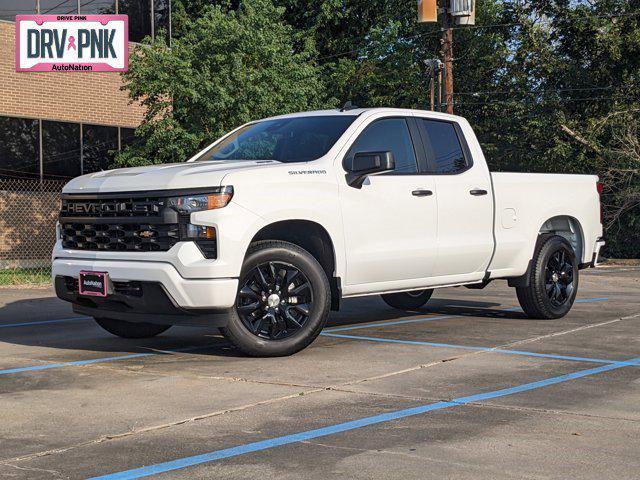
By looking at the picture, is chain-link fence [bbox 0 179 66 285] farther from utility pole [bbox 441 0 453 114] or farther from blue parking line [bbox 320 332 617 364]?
blue parking line [bbox 320 332 617 364]

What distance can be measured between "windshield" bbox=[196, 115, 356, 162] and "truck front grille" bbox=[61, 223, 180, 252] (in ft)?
4.97

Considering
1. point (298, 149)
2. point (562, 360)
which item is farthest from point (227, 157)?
point (562, 360)

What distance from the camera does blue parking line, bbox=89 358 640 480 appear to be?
4.72 metres

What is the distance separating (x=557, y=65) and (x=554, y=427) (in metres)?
33.2

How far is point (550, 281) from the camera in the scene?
35.9ft

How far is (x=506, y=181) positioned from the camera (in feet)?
33.7

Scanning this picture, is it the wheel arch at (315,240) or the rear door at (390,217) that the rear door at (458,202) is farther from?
the wheel arch at (315,240)

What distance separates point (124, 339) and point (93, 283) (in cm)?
154

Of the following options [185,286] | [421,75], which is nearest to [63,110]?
[185,286]

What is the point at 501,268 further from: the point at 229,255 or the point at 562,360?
the point at 229,255

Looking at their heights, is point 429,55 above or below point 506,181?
above

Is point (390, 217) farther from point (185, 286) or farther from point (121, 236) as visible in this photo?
point (121, 236)

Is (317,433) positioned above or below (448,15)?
below

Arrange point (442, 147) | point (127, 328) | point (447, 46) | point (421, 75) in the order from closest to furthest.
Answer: point (127, 328) < point (442, 147) < point (447, 46) < point (421, 75)
